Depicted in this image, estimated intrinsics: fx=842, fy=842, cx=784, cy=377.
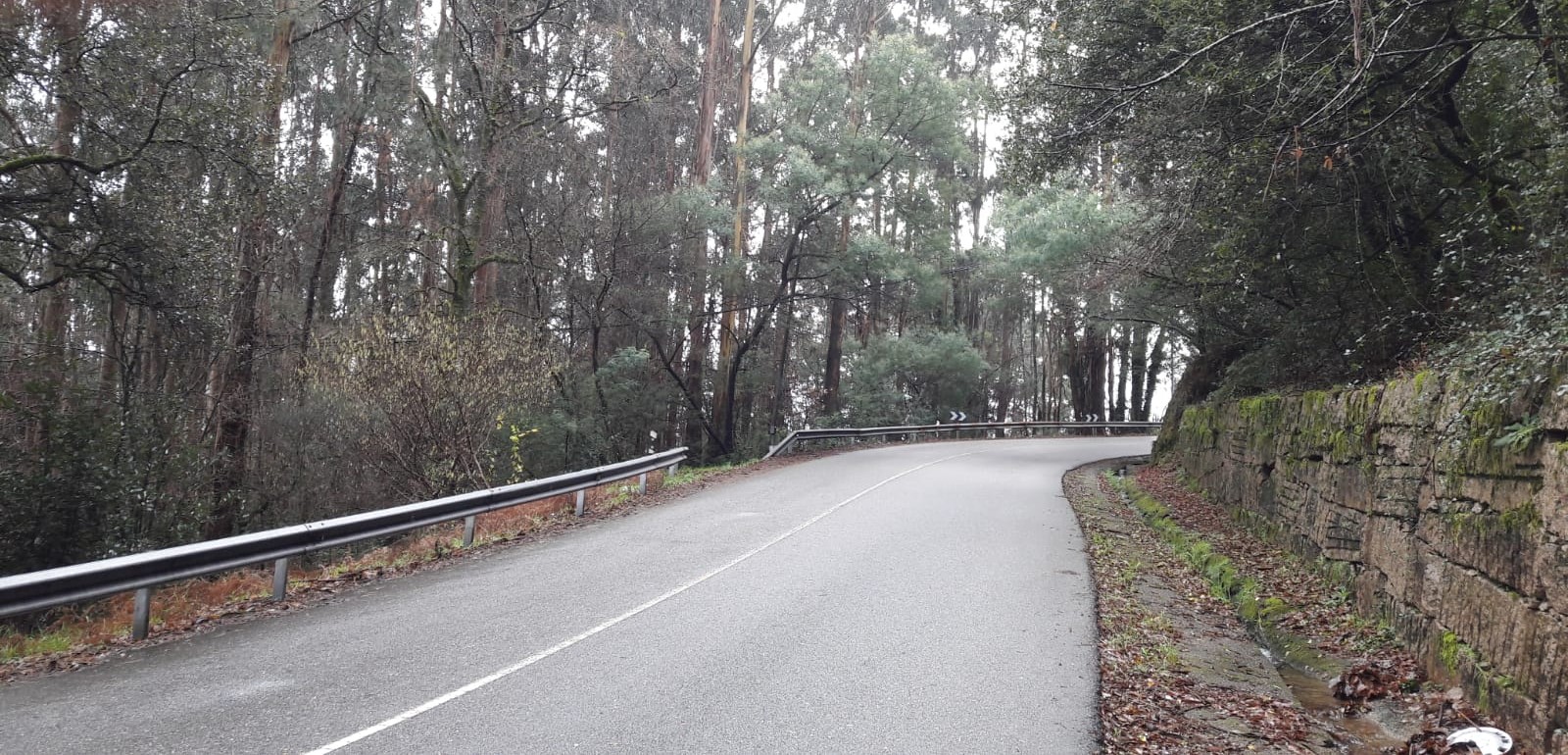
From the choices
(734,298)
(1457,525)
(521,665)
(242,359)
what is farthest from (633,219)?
Result: (1457,525)

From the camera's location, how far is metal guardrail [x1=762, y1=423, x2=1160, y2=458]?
79.8ft

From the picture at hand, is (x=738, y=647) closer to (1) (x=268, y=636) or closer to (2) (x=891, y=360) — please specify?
(1) (x=268, y=636)

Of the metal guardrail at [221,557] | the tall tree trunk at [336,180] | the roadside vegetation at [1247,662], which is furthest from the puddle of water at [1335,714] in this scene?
the tall tree trunk at [336,180]

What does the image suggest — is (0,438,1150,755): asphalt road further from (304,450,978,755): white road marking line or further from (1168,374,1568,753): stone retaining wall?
(1168,374,1568,753): stone retaining wall

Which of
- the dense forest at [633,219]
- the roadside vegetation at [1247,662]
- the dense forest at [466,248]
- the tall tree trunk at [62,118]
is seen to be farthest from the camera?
the dense forest at [466,248]

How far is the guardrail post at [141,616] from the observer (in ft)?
20.8

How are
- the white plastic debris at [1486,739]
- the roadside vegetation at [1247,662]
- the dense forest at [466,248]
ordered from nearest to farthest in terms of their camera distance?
the white plastic debris at [1486,739] → the roadside vegetation at [1247,662] → the dense forest at [466,248]

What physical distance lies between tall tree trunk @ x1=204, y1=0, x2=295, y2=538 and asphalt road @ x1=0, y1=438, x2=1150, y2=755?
826cm

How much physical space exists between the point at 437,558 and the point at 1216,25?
393 inches

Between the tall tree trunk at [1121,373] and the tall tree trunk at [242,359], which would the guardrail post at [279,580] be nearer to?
the tall tree trunk at [242,359]

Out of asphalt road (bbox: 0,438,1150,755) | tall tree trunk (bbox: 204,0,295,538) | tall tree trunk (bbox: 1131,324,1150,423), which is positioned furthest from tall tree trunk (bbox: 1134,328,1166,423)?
tall tree trunk (bbox: 204,0,295,538)

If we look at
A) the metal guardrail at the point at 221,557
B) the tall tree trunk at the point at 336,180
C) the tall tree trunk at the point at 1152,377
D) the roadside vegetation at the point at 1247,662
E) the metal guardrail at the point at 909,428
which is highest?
the tall tree trunk at the point at 336,180

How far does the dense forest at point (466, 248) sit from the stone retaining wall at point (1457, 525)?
20.9 feet

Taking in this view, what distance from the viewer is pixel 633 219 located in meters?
23.5
